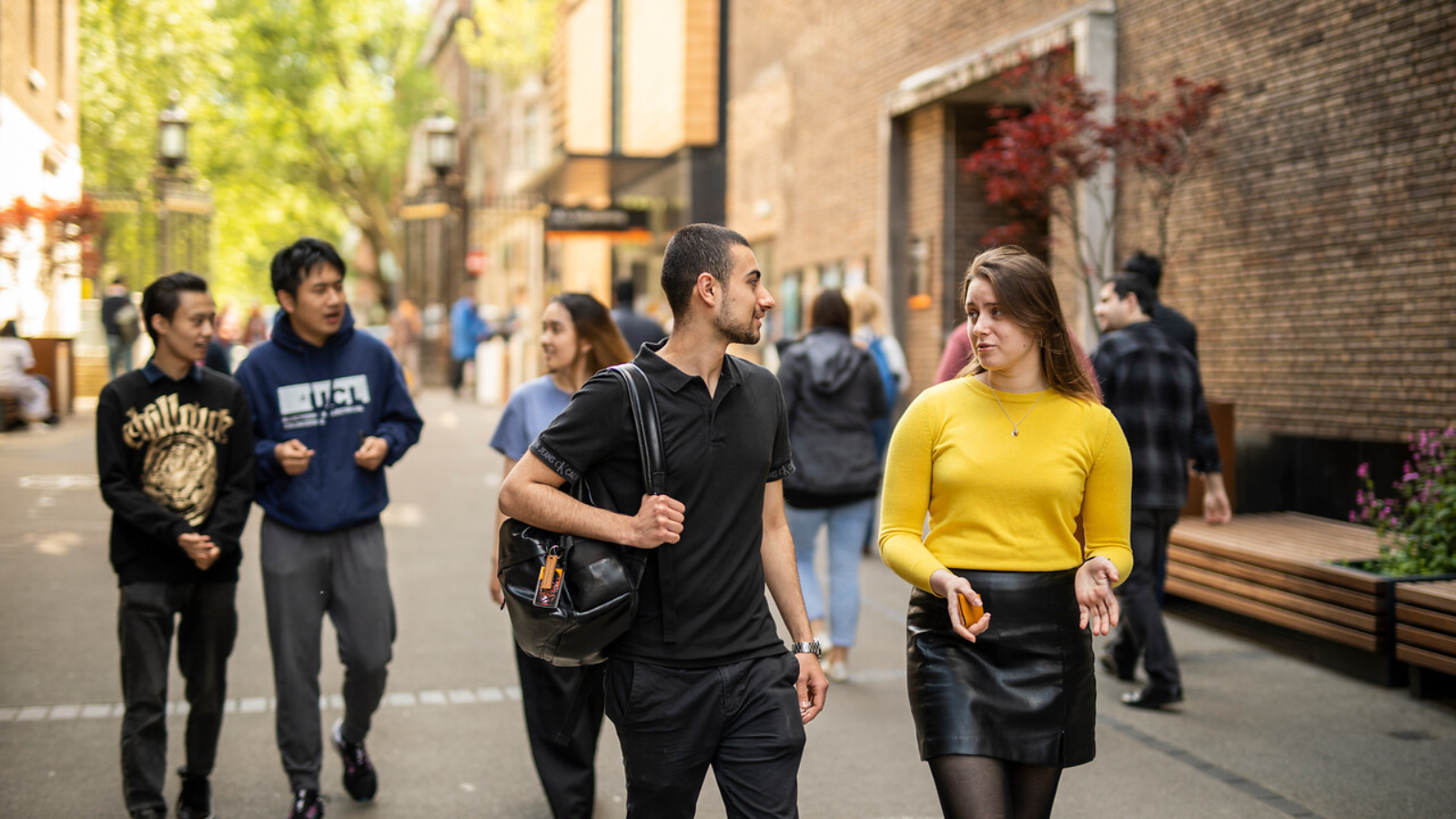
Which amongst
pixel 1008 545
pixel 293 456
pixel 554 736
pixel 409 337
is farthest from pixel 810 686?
pixel 409 337

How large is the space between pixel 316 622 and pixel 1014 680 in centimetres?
262

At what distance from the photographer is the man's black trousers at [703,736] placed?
292 cm

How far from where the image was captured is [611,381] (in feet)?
9.69

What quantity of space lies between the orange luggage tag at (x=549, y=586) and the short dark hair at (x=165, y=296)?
7.68ft

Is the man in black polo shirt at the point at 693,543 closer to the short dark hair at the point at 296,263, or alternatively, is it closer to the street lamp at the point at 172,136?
the short dark hair at the point at 296,263

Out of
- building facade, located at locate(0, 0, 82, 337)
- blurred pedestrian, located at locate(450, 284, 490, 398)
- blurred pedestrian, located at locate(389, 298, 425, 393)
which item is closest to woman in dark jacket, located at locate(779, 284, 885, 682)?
building facade, located at locate(0, 0, 82, 337)

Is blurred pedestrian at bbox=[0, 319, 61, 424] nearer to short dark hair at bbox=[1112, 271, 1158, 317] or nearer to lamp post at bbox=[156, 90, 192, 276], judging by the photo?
lamp post at bbox=[156, 90, 192, 276]

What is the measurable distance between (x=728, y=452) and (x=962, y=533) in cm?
62

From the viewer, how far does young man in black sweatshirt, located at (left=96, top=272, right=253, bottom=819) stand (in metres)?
4.46

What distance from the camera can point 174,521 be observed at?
14.5 feet

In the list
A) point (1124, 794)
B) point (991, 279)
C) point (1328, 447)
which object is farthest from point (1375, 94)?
point (991, 279)

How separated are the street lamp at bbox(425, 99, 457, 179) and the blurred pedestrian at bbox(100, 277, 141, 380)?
271 inches

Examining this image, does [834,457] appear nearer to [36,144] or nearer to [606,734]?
[606,734]

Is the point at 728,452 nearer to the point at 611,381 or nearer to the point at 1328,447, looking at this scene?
the point at 611,381
